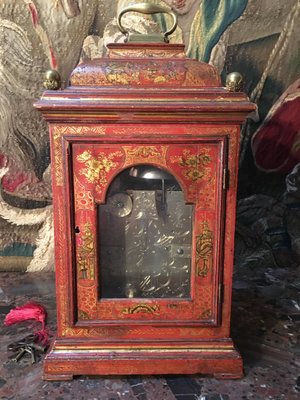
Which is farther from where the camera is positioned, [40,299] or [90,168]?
[40,299]

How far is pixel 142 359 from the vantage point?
46.9 inches

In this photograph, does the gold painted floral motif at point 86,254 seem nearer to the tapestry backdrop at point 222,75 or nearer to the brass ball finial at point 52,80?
the brass ball finial at point 52,80

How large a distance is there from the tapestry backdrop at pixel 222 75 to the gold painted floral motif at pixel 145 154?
2.79 ft

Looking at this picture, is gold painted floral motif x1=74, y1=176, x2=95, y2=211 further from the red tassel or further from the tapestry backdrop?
the tapestry backdrop

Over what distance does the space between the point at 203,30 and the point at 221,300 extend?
115cm

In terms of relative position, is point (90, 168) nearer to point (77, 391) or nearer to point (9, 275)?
point (77, 391)

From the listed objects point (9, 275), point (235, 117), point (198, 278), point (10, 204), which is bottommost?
point (9, 275)

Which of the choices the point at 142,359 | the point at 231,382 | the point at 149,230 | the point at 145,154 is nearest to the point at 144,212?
the point at 149,230

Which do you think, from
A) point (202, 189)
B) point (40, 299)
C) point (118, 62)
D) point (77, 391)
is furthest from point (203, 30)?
point (77, 391)

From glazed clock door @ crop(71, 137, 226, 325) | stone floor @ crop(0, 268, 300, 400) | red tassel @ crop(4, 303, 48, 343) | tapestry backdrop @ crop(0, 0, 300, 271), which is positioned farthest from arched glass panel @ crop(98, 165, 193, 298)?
tapestry backdrop @ crop(0, 0, 300, 271)

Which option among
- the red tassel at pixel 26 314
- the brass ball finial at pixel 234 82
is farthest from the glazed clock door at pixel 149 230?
the red tassel at pixel 26 314

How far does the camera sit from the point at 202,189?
1118 mm

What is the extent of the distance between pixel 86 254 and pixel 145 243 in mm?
167

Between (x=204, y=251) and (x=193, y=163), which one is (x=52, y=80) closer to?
(x=193, y=163)
